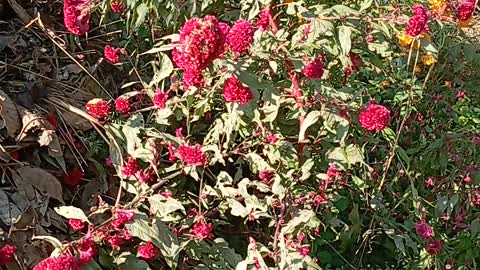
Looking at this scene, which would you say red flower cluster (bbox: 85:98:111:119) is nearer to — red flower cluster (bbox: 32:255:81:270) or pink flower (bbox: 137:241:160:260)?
pink flower (bbox: 137:241:160:260)

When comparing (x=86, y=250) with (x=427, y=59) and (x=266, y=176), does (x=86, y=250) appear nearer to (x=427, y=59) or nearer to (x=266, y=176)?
(x=266, y=176)

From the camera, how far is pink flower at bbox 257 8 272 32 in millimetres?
1890

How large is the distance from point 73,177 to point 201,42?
847mm

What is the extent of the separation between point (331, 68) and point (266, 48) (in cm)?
38

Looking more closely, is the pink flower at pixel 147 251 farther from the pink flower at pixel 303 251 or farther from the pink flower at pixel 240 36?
the pink flower at pixel 240 36

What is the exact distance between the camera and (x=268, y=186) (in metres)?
1.97

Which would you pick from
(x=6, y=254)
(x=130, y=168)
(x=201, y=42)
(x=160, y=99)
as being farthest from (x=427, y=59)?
(x=6, y=254)

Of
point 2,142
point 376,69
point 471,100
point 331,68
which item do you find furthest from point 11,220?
point 471,100

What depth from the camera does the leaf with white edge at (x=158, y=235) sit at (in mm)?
1724

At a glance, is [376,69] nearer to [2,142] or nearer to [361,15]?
[361,15]

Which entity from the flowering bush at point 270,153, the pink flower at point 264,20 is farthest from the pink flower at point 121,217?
the pink flower at point 264,20

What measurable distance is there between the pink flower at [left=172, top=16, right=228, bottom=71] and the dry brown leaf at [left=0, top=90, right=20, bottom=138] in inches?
29.6

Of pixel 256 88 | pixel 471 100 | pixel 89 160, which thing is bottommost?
pixel 471 100

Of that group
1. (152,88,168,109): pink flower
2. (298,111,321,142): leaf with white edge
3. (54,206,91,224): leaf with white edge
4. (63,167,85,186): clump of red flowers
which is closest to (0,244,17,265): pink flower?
(54,206,91,224): leaf with white edge
